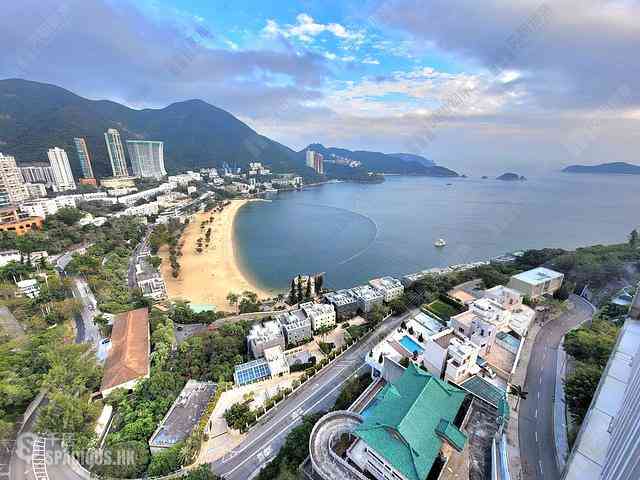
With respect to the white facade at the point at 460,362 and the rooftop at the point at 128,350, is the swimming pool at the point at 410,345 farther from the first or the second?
the rooftop at the point at 128,350

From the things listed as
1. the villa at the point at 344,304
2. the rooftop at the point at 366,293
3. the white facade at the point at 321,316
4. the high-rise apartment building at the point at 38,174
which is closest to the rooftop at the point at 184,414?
the white facade at the point at 321,316

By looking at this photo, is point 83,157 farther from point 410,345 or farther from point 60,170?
point 410,345

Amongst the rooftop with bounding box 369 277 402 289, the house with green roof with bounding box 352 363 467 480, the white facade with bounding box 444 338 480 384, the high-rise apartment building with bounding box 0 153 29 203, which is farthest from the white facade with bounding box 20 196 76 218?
the white facade with bounding box 444 338 480 384

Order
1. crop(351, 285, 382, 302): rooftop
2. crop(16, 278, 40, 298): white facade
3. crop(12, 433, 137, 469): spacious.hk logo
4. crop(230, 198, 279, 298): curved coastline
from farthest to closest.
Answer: crop(230, 198, 279, 298): curved coastline < crop(351, 285, 382, 302): rooftop < crop(16, 278, 40, 298): white facade < crop(12, 433, 137, 469): spacious.hk logo

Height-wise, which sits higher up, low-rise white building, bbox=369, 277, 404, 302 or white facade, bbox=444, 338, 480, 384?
white facade, bbox=444, 338, 480, 384

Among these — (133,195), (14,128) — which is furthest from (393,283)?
(14,128)

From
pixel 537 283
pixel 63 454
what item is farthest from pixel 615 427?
pixel 63 454

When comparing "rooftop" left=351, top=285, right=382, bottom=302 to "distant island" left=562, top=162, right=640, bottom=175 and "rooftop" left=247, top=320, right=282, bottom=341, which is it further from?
"distant island" left=562, top=162, right=640, bottom=175

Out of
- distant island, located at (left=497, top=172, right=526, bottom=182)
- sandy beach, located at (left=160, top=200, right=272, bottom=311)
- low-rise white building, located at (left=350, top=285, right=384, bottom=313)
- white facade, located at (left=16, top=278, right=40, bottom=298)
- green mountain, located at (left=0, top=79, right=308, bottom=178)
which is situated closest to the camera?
white facade, located at (left=16, top=278, right=40, bottom=298)
